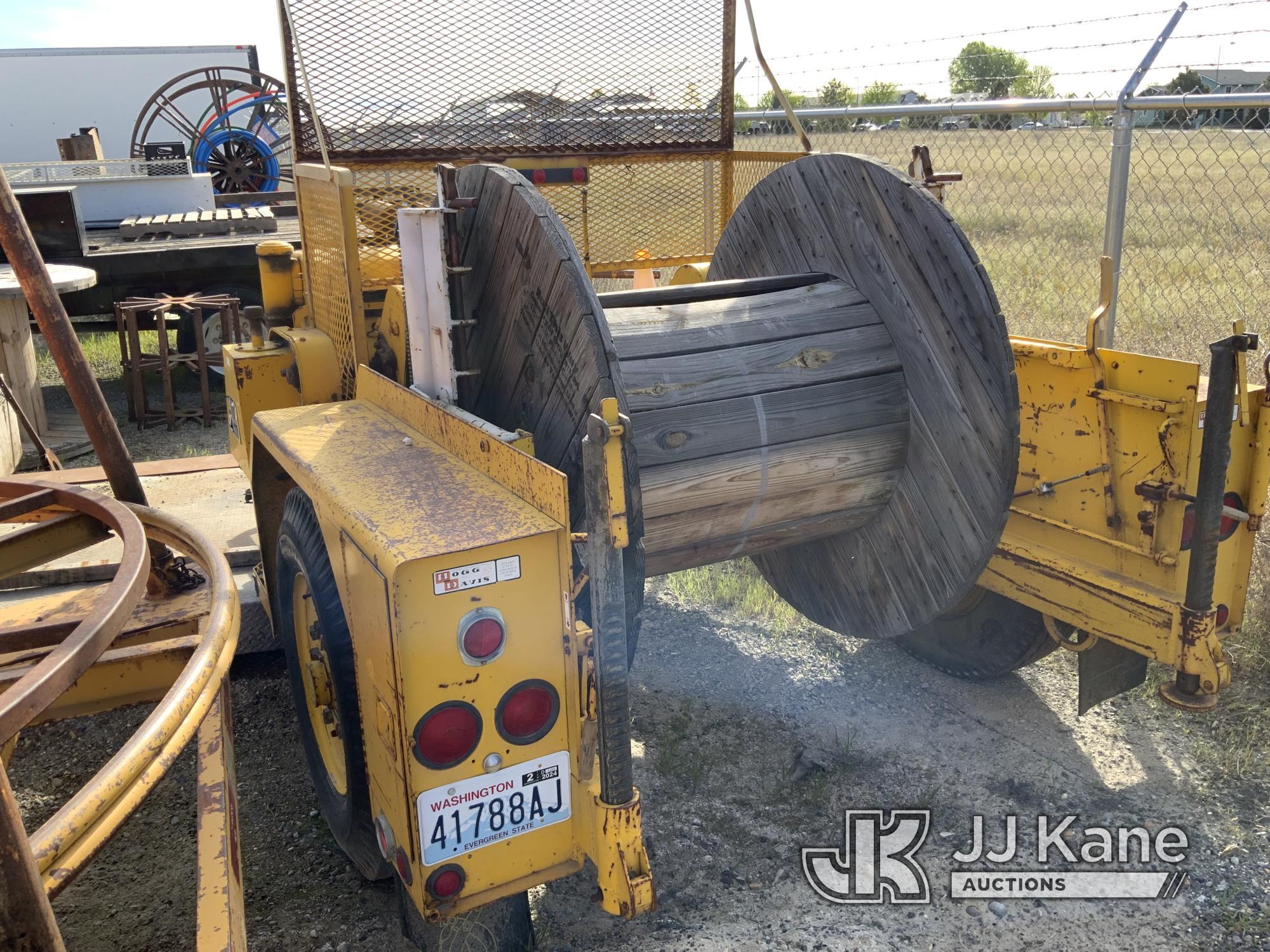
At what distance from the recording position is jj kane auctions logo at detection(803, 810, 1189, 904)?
9.66 feet

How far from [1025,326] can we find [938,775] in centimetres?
524

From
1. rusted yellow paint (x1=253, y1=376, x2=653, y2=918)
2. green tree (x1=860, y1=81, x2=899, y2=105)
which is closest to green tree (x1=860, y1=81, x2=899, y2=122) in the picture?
green tree (x1=860, y1=81, x2=899, y2=105)

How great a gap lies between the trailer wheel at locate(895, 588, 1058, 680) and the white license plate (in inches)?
75.8

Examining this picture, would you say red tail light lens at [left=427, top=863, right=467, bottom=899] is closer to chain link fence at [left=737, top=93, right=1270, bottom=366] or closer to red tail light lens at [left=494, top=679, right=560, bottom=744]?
red tail light lens at [left=494, top=679, right=560, bottom=744]

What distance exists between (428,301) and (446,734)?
117 cm

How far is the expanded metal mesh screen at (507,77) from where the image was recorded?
11.9ft

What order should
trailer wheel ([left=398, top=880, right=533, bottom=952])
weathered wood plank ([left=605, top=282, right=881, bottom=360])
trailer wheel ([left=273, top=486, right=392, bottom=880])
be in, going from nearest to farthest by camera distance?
trailer wheel ([left=398, top=880, right=533, bottom=952])
trailer wheel ([left=273, top=486, right=392, bottom=880])
weathered wood plank ([left=605, top=282, right=881, bottom=360])

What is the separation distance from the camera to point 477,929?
2.52m

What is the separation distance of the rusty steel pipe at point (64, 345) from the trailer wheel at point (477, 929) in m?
1.23

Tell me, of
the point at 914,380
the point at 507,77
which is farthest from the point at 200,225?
the point at 914,380

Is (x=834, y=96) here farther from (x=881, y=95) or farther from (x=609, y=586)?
(x=609, y=586)

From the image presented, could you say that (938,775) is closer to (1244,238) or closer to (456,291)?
(456,291)

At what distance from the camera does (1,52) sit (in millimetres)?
19594

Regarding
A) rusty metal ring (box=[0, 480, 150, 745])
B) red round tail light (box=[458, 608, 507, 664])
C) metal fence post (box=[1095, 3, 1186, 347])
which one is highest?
metal fence post (box=[1095, 3, 1186, 347])
